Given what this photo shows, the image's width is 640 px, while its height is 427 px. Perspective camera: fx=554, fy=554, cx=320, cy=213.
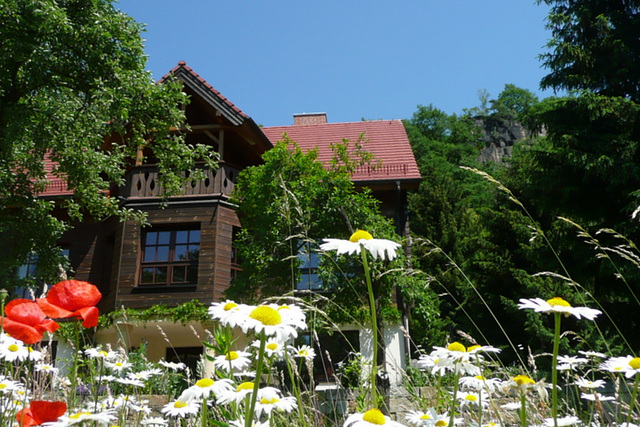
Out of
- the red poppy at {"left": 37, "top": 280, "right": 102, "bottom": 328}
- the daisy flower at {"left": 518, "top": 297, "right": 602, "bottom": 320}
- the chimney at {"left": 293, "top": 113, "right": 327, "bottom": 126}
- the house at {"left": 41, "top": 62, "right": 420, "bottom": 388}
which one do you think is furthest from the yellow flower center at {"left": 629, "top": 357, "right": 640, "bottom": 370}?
the chimney at {"left": 293, "top": 113, "right": 327, "bottom": 126}

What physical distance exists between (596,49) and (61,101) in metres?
11.7

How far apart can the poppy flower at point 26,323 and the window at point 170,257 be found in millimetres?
12692

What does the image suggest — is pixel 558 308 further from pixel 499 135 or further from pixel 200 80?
pixel 499 135

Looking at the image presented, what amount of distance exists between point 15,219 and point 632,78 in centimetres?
1370

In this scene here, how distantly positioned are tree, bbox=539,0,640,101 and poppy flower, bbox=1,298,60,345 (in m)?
13.4

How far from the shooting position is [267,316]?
1.20 meters

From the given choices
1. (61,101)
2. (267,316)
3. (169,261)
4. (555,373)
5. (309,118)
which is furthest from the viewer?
(309,118)

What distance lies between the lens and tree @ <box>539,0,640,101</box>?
40.5 feet

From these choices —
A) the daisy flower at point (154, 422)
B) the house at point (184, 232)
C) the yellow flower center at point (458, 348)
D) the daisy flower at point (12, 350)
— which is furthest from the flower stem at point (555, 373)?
the house at point (184, 232)

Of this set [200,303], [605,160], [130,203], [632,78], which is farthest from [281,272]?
[632,78]

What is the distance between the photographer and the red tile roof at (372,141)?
1572 centimetres

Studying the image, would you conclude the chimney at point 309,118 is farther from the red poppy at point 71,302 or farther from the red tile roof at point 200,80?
the red poppy at point 71,302

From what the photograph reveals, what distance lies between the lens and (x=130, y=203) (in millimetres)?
14344

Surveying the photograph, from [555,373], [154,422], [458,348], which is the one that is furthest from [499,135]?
[555,373]
